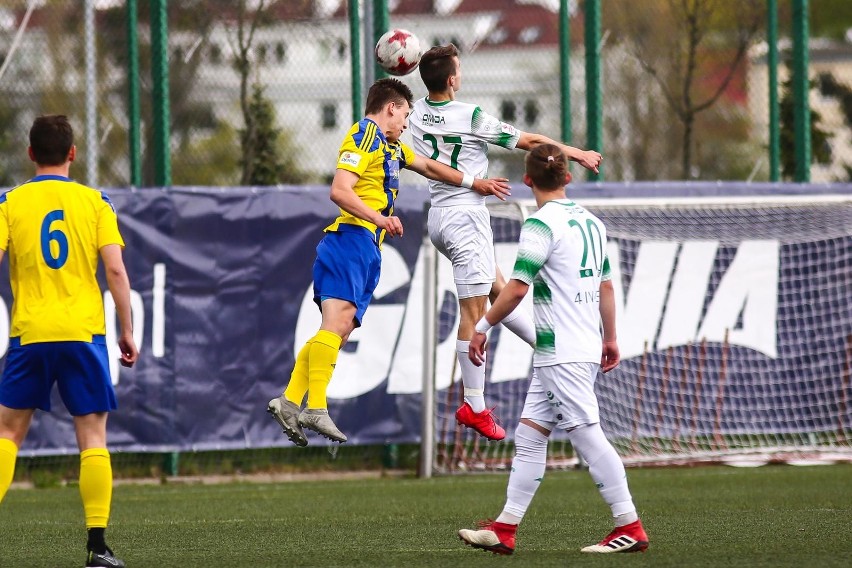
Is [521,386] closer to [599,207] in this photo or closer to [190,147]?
[599,207]

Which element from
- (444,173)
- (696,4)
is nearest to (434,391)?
(444,173)

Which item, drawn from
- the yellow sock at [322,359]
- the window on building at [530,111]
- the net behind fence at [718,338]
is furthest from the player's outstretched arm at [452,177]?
the window on building at [530,111]

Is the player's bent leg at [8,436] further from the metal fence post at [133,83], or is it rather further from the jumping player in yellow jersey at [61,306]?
the metal fence post at [133,83]

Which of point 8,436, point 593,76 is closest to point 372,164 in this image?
point 8,436

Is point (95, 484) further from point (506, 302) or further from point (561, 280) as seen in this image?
point (561, 280)

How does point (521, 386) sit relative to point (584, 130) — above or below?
below

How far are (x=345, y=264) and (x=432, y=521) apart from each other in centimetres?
173

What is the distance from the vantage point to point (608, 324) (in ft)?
21.6

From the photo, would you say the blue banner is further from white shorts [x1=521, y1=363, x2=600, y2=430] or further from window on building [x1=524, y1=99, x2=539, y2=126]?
white shorts [x1=521, y1=363, x2=600, y2=430]

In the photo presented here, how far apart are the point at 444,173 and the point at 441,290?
4086 mm

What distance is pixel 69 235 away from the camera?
600 centimetres

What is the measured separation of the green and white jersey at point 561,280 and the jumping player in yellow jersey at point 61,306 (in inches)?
73.7

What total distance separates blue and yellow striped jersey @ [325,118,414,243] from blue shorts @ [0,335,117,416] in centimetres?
219

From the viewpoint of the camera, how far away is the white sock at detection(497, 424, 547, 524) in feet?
21.2
